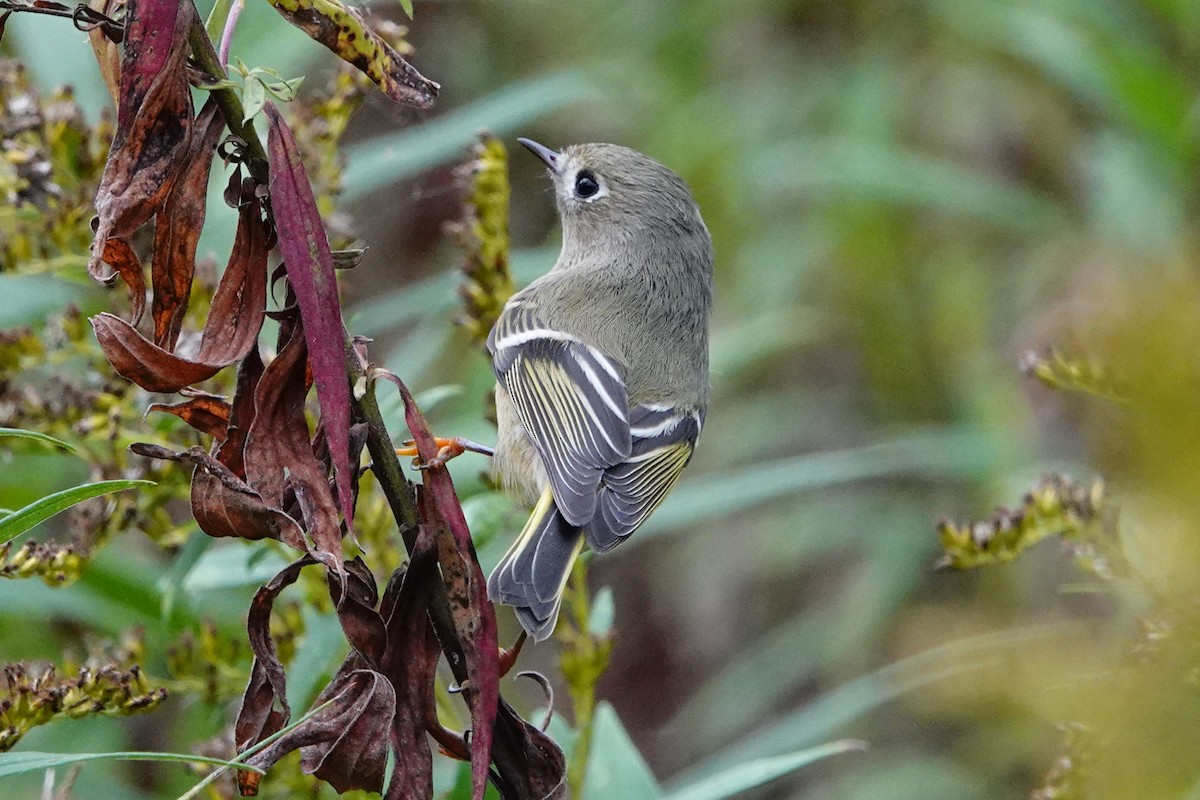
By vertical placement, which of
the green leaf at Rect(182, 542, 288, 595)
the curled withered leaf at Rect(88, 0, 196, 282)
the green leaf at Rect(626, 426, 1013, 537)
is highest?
the green leaf at Rect(626, 426, 1013, 537)

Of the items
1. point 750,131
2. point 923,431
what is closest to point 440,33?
point 750,131

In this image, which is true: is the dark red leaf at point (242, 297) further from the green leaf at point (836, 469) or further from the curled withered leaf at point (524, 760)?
the green leaf at point (836, 469)

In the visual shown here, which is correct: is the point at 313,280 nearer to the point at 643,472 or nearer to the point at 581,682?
the point at 581,682

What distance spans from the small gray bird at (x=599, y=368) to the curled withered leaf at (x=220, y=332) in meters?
0.72

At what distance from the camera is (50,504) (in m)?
1.32

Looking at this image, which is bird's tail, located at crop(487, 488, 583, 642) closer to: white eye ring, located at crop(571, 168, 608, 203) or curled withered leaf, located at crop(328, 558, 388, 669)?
curled withered leaf, located at crop(328, 558, 388, 669)

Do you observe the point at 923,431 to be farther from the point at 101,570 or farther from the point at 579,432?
the point at 101,570

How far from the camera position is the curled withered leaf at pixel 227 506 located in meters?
1.21

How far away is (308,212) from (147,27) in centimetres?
20

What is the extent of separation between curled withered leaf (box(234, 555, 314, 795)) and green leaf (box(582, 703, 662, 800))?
0.91 metres

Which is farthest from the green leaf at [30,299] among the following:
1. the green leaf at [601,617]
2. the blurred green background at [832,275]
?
the green leaf at [601,617]

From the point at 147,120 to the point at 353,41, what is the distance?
21 cm

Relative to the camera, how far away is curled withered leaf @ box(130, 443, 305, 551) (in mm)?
1214

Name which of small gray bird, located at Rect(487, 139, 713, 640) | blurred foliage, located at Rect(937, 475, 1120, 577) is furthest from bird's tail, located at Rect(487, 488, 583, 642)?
blurred foliage, located at Rect(937, 475, 1120, 577)
